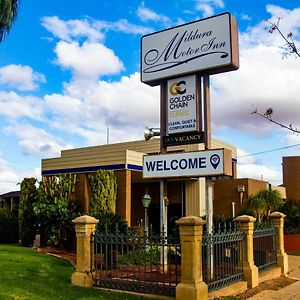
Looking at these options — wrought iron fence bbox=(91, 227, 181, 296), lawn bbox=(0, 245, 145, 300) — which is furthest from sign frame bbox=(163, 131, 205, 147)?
lawn bbox=(0, 245, 145, 300)

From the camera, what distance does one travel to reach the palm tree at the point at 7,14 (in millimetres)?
16519

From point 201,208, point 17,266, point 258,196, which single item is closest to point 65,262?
point 17,266

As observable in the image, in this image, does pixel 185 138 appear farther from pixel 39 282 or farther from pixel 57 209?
pixel 57 209

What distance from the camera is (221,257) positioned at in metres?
11.9

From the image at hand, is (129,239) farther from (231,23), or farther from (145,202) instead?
(145,202)

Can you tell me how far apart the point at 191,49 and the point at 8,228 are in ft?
58.0

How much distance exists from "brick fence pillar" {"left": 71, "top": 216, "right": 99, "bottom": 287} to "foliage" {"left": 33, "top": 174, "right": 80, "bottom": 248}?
876cm

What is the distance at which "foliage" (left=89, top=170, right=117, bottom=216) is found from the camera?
21141mm

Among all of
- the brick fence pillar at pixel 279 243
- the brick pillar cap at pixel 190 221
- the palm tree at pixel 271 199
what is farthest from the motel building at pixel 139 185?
the brick pillar cap at pixel 190 221

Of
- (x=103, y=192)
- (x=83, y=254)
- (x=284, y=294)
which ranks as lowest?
(x=284, y=294)

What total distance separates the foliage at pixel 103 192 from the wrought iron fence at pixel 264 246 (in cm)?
816

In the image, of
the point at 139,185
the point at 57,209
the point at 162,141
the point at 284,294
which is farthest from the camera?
the point at 139,185

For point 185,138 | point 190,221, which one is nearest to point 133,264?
point 190,221

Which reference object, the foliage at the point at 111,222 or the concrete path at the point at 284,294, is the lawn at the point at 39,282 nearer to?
the foliage at the point at 111,222
